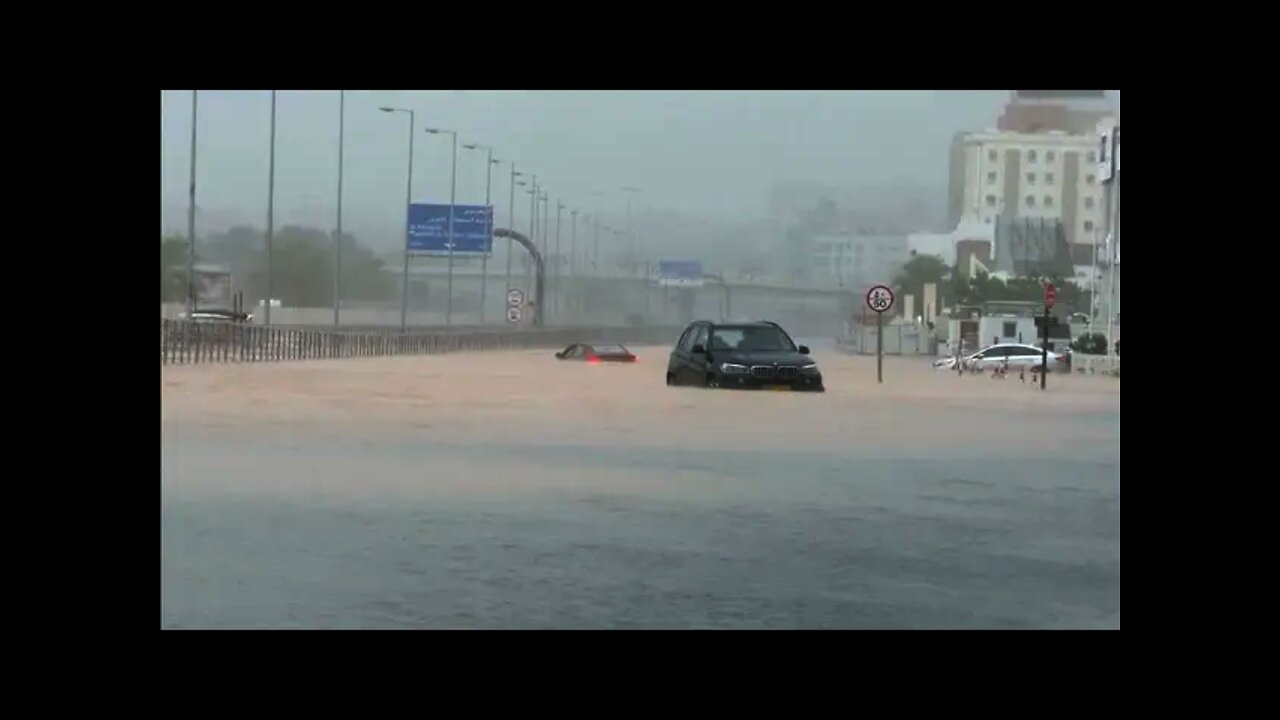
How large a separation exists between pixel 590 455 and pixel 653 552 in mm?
7319

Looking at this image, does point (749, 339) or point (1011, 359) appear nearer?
point (749, 339)

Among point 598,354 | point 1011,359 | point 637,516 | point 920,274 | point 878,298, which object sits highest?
point 920,274

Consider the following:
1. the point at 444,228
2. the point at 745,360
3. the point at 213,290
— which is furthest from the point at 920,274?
the point at 745,360

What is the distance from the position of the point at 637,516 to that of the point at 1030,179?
267 ft

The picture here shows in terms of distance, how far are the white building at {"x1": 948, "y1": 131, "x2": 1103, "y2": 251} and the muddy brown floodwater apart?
6397cm

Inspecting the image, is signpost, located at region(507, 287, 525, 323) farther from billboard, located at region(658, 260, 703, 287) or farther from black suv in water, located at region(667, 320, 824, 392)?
black suv in water, located at region(667, 320, 824, 392)

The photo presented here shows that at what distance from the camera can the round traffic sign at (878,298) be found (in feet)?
115

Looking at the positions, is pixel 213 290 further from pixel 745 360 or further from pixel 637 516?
pixel 637 516

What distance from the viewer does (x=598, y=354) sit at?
5316 cm

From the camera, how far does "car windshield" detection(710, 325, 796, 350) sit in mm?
29484

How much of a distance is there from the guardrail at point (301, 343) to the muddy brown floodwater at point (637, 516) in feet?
32.0

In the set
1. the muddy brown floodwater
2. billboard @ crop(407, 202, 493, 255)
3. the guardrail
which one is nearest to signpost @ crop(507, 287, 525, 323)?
the guardrail
